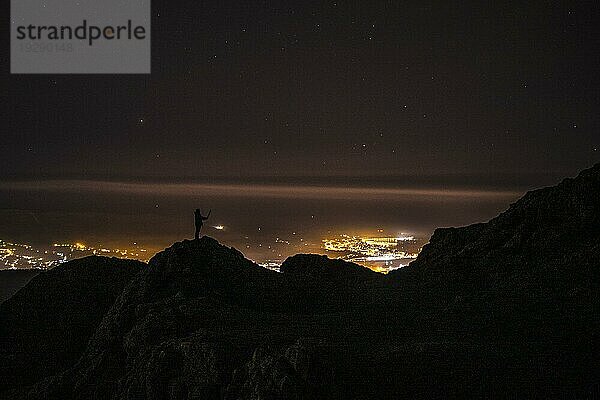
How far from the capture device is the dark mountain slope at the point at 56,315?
36188 mm

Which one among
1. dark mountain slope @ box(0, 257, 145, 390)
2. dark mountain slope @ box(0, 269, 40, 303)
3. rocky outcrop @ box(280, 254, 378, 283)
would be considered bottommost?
dark mountain slope @ box(0, 269, 40, 303)

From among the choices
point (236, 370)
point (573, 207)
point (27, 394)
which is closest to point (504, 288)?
point (573, 207)

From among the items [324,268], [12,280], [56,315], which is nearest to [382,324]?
[324,268]

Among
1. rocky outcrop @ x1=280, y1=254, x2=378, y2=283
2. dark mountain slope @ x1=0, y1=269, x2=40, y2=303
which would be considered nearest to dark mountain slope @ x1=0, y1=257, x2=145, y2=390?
rocky outcrop @ x1=280, y1=254, x2=378, y2=283

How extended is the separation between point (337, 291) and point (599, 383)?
17395 millimetres

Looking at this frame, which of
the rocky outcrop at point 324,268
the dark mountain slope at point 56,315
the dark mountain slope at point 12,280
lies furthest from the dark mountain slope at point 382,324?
the dark mountain slope at point 12,280

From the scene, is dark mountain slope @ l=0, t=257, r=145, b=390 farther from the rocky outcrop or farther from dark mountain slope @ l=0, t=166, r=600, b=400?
the rocky outcrop

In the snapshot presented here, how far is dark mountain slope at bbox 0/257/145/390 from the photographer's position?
119 ft

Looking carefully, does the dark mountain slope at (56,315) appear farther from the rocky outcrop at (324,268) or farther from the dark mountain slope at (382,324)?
the rocky outcrop at (324,268)

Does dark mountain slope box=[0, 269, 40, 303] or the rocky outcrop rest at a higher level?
the rocky outcrop

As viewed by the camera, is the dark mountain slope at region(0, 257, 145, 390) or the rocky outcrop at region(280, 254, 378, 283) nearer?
the dark mountain slope at region(0, 257, 145, 390)

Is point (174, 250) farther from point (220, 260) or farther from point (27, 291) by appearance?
point (27, 291)

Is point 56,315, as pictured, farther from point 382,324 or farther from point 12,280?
point 12,280

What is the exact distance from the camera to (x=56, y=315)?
4172cm
